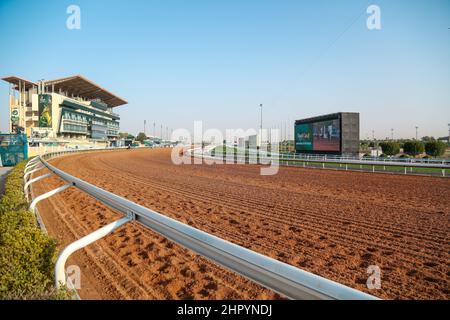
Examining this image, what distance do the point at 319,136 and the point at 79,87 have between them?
78.9 m

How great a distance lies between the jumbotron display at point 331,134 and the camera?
93.6ft

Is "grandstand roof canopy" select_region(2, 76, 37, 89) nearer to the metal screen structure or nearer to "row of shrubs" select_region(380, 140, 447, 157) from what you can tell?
the metal screen structure

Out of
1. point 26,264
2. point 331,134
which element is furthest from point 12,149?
point 331,134

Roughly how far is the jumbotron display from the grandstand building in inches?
1819

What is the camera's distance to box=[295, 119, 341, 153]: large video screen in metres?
29.4

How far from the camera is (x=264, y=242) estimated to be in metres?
4.84

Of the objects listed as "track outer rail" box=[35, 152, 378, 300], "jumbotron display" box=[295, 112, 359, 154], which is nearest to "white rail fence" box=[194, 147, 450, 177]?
"jumbotron display" box=[295, 112, 359, 154]

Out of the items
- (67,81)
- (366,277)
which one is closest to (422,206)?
(366,277)

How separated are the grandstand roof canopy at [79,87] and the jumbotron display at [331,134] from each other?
226 feet

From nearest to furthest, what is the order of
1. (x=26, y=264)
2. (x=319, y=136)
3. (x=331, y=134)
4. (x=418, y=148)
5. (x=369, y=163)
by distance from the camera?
1. (x=26, y=264)
2. (x=369, y=163)
3. (x=331, y=134)
4. (x=319, y=136)
5. (x=418, y=148)

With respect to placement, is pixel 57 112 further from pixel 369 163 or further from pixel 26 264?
pixel 26 264

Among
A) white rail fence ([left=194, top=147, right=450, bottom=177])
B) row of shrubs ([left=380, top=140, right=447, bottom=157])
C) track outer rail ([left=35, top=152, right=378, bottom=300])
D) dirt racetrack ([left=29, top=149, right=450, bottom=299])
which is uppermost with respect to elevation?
row of shrubs ([left=380, top=140, right=447, bottom=157])

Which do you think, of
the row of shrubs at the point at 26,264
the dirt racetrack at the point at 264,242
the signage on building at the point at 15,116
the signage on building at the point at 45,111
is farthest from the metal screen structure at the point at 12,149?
the signage on building at the point at 15,116
